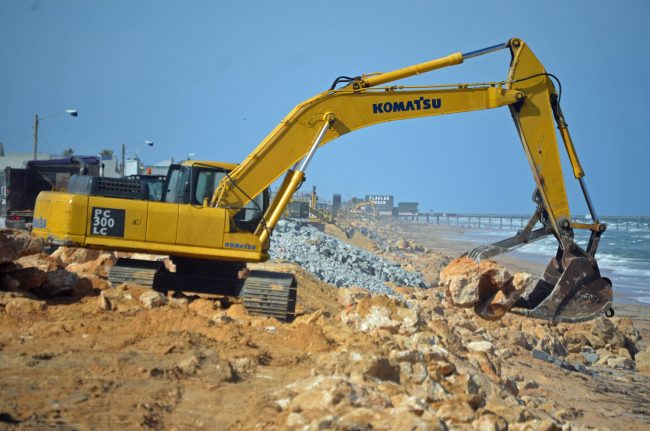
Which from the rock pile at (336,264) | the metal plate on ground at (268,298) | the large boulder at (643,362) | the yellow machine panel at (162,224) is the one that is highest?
the yellow machine panel at (162,224)

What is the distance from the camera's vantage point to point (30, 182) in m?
21.4

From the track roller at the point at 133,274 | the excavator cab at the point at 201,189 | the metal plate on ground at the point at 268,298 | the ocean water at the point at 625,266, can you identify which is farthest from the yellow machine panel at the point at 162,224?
the ocean water at the point at 625,266

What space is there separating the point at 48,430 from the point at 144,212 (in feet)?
17.8

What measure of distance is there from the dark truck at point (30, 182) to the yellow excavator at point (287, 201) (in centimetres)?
995

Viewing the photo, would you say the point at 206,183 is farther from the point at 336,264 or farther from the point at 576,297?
the point at 336,264

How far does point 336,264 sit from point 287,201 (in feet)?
42.3

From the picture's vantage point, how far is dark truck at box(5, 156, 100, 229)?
2022 centimetres

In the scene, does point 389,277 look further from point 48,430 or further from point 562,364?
point 48,430

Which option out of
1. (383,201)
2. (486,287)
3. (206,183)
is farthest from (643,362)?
(383,201)

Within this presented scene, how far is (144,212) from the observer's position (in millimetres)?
10617

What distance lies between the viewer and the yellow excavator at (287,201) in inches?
418

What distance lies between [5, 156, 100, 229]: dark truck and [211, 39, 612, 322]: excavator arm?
10887 millimetres

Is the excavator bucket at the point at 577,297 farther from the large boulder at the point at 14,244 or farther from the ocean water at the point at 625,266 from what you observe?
the ocean water at the point at 625,266

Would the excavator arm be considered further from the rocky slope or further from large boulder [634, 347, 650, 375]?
large boulder [634, 347, 650, 375]
